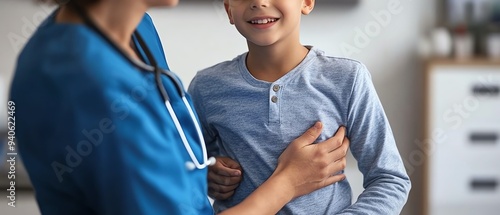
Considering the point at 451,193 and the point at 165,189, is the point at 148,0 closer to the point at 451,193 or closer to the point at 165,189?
the point at 165,189

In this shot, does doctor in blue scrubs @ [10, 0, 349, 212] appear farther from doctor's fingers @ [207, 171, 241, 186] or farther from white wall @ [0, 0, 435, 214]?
white wall @ [0, 0, 435, 214]

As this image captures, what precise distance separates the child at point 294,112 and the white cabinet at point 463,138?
2.21m

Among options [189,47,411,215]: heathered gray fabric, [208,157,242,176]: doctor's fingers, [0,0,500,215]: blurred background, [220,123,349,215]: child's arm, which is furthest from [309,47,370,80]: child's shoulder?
[0,0,500,215]: blurred background

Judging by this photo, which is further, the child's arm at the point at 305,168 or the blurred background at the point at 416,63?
the blurred background at the point at 416,63

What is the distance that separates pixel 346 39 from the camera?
356cm

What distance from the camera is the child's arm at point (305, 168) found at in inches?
43.6

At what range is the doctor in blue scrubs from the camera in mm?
823

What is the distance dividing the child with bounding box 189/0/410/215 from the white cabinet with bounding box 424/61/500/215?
2.21m

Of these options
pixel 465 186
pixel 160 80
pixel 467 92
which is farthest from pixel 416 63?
pixel 160 80

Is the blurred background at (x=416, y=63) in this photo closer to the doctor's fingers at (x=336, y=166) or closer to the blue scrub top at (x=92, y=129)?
the doctor's fingers at (x=336, y=166)

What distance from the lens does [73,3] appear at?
2.93 ft

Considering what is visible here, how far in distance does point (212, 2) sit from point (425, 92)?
3.90ft

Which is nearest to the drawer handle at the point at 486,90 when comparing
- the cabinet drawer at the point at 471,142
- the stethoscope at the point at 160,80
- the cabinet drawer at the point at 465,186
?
the cabinet drawer at the point at 471,142

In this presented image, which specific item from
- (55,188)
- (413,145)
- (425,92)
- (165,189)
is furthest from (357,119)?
(413,145)
